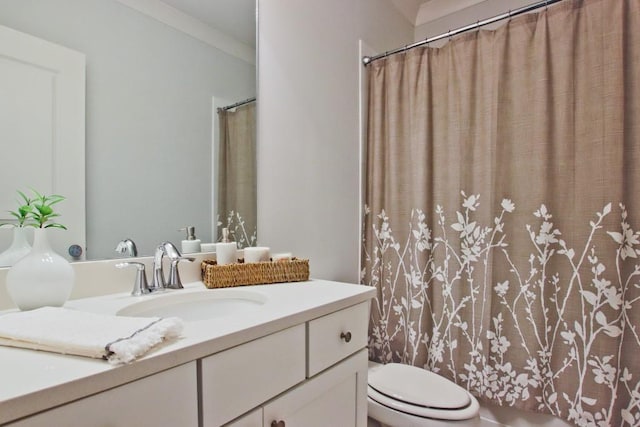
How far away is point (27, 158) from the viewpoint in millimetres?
891

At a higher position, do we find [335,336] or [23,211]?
[23,211]

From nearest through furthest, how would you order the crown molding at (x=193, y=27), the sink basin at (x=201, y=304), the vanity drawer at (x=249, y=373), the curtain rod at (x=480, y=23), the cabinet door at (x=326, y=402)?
the vanity drawer at (x=249, y=373), the cabinet door at (x=326, y=402), the sink basin at (x=201, y=304), the crown molding at (x=193, y=27), the curtain rod at (x=480, y=23)

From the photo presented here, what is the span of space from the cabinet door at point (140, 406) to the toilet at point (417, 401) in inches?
35.8

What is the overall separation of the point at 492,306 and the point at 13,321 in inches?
63.7

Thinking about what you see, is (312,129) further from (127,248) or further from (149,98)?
(127,248)

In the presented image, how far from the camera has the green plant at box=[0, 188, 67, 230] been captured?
2.74 feet

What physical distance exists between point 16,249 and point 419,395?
4.50 feet

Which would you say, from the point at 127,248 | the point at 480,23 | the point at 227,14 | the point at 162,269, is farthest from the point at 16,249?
Answer: the point at 480,23

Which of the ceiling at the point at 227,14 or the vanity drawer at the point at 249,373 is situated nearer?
the vanity drawer at the point at 249,373

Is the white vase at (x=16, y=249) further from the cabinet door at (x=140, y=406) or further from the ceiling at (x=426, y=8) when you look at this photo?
the ceiling at (x=426, y=8)

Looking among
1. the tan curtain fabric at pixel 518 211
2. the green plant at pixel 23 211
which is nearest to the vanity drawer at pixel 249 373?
the green plant at pixel 23 211

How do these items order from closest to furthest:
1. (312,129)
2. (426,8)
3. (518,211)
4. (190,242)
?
(190,242) < (518,211) < (312,129) < (426,8)

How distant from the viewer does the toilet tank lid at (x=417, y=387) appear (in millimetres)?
1312

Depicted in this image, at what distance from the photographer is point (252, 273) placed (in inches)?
47.8
